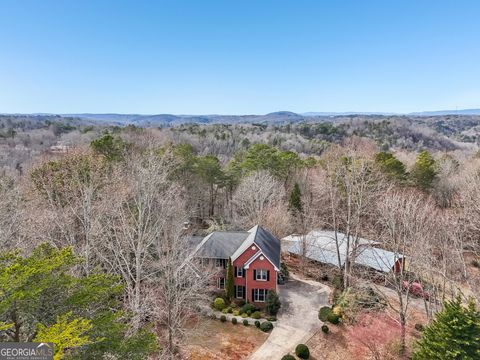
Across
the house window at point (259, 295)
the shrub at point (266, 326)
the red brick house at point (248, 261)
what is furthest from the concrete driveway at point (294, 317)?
the red brick house at point (248, 261)

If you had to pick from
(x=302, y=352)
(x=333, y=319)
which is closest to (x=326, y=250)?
(x=333, y=319)

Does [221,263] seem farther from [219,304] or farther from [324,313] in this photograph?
[324,313]

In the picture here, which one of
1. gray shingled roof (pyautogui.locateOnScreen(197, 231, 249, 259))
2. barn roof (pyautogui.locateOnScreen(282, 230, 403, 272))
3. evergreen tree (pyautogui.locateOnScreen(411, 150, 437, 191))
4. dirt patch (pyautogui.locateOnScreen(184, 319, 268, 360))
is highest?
evergreen tree (pyautogui.locateOnScreen(411, 150, 437, 191))

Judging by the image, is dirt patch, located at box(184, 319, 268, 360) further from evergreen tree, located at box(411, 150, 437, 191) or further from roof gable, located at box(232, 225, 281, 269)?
evergreen tree, located at box(411, 150, 437, 191)

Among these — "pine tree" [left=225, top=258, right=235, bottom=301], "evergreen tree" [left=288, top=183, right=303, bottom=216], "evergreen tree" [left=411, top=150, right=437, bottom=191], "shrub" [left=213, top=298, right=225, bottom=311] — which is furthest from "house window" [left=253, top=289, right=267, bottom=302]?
"evergreen tree" [left=411, top=150, right=437, bottom=191]

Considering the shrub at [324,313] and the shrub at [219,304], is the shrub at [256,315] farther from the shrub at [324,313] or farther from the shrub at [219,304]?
the shrub at [324,313]

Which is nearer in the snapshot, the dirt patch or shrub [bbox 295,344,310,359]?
shrub [bbox 295,344,310,359]
